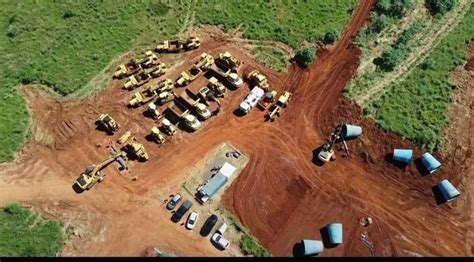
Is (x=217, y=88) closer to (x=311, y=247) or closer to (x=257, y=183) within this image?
(x=257, y=183)

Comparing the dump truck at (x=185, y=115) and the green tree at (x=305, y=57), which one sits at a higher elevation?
the green tree at (x=305, y=57)

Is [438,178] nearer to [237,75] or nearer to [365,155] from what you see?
[365,155]

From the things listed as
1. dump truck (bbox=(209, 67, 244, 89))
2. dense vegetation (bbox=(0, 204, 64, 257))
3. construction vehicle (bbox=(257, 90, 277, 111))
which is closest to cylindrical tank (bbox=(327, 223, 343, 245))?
construction vehicle (bbox=(257, 90, 277, 111))

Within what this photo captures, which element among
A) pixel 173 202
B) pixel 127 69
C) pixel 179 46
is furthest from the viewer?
pixel 179 46

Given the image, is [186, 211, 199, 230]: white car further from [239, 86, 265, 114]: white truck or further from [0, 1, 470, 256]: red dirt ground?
[239, 86, 265, 114]: white truck

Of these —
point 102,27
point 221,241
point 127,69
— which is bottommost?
point 221,241

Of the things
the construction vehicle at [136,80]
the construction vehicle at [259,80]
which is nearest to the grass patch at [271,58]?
the construction vehicle at [259,80]

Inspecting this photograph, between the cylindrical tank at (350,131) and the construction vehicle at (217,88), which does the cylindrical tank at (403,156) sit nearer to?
the cylindrical tank at (350,131)

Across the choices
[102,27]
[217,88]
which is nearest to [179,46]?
[217,88]
